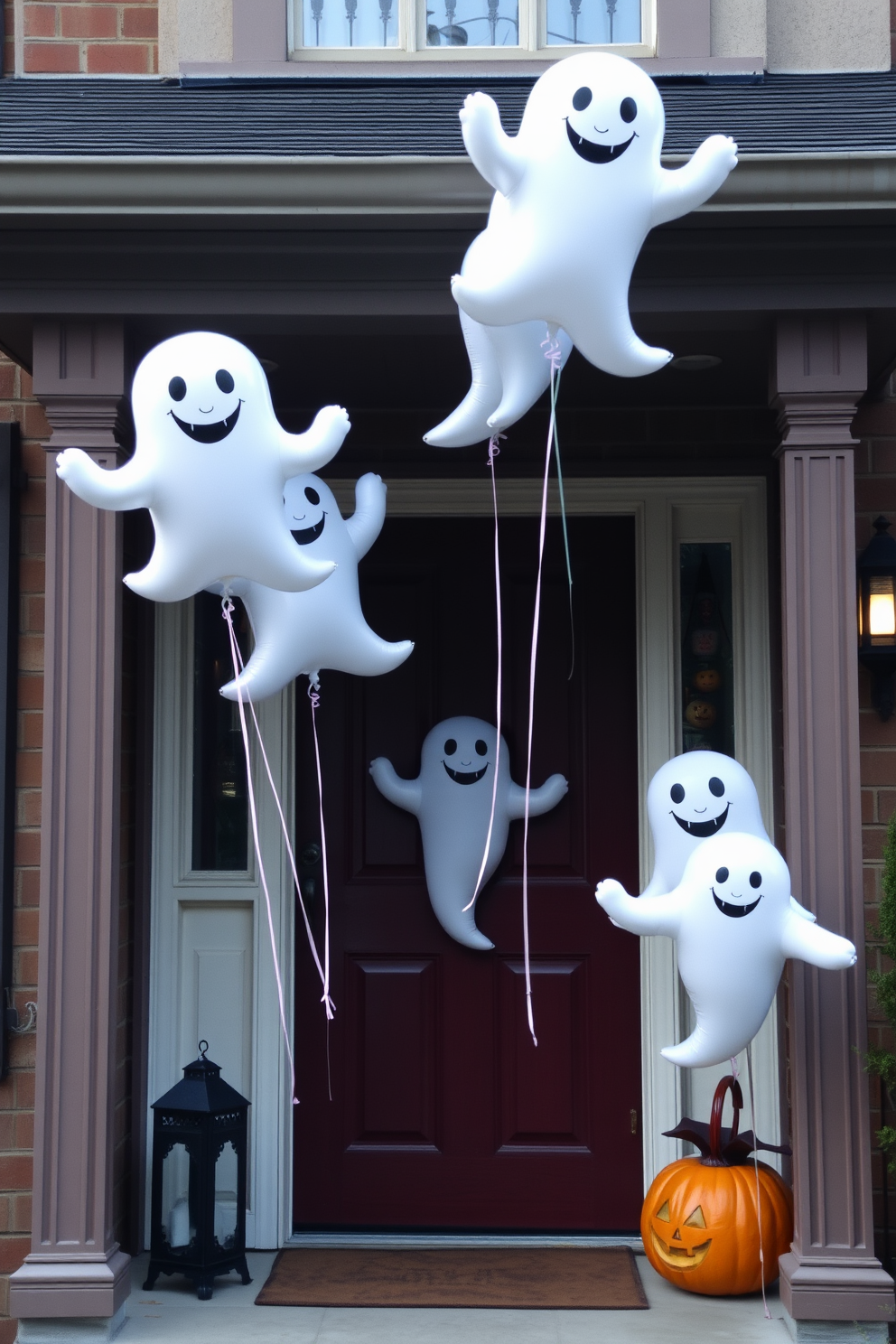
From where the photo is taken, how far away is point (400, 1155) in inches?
170

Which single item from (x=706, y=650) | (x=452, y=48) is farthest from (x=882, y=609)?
(x=452, y=48)

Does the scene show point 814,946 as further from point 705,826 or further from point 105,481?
point 105,481

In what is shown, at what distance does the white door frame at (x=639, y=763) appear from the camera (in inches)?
167

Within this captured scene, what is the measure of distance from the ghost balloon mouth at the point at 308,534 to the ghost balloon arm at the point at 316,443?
0.37 metres

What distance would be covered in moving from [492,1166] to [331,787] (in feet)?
4.24

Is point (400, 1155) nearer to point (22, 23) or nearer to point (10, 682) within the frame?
point (10, 682)

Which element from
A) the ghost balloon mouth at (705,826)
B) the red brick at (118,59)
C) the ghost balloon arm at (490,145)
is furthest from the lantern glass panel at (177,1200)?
the red brick at (118,59)

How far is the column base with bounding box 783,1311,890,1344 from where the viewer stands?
3279mm

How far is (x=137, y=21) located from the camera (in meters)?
4.50

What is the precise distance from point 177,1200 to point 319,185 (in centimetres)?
280

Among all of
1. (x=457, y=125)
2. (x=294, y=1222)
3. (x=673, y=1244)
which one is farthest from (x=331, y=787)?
(x=457, y=125)

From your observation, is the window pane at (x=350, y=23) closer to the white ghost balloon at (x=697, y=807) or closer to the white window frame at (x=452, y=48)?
the white window frame at (x=452, y=48)

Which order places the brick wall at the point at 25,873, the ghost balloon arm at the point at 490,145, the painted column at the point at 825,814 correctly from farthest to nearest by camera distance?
1. the brick wall at the point at 25,873
2. the painted column at the point at 825,814
3. the ghost balloon arm at the point at 490,145

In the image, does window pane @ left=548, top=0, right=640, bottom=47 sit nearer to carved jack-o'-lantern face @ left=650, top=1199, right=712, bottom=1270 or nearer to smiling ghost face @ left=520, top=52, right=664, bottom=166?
smiling ghost face @ left=520, top=52, right=664, bottom=166
